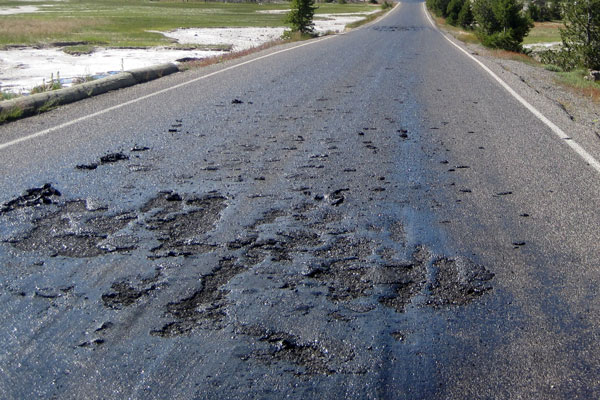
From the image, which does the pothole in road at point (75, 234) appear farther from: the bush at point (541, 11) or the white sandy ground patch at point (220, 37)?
the bush at point (541, 11)

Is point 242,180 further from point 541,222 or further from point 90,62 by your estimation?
point 90,62

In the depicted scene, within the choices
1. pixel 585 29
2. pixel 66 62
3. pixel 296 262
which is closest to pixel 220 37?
pixel 66 62

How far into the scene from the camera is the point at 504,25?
27578 millimetres

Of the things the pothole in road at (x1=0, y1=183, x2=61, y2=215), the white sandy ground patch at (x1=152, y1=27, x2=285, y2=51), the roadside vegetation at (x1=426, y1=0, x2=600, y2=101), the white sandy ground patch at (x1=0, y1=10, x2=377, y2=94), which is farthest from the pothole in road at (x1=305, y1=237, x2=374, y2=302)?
the white sandy ground patch at (x1=152, y1=27, x2=285, y2=51)

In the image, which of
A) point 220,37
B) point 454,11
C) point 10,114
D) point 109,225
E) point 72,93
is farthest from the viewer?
point 454,11

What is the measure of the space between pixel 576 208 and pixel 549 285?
1602mm

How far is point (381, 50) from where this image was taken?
20797 mm

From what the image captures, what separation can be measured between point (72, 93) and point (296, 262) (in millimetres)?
7568

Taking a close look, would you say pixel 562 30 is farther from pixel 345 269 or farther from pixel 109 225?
pixel 109 225

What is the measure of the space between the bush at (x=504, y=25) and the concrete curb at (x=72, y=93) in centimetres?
1637

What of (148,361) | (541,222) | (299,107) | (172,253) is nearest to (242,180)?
(172,253)

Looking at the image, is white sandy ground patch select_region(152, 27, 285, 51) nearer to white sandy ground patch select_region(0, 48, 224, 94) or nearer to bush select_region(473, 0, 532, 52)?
white sandy ground patch select_region(0, 48, 224, 94)

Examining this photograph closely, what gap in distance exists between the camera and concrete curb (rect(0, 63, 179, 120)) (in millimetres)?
8812

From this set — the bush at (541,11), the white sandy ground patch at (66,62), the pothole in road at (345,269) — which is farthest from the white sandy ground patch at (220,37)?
the pothole in road at (345,269)
